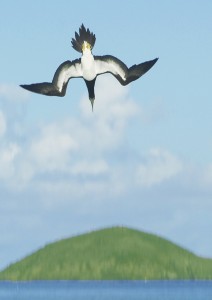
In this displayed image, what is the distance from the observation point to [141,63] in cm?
2755

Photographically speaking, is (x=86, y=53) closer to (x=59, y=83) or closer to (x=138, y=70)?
(x=59, y=83)

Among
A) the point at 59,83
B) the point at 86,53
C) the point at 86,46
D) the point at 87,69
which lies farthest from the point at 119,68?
the point at 86,46

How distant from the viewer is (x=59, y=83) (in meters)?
27.3

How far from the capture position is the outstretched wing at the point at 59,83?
26519 mm

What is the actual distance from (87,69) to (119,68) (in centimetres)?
145

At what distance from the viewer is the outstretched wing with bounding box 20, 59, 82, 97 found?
26.5m

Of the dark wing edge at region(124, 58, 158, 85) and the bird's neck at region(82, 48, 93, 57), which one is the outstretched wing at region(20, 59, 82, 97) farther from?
the dark wing edge at region(124, 58, 158, 85)

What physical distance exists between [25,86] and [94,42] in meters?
2.97

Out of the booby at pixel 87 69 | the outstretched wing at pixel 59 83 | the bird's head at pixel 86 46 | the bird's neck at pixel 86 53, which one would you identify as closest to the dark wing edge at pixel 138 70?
the booby at pixel 87 69

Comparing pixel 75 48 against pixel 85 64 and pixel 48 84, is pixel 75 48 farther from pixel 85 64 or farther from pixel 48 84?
pixel 48 84

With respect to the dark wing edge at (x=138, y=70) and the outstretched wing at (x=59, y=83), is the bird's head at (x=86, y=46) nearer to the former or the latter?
the outstretched wing at (x=59, y=83)

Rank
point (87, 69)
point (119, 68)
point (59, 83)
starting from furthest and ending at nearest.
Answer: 1. point (59, 83)
2. point (119, 68)
3. point (87, 69)

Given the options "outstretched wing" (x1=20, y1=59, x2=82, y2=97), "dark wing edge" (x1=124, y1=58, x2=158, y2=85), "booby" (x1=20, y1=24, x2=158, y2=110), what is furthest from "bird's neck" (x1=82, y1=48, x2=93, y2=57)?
"dark wing edge" (x1=124, y1=58, x2=158, y2=85)

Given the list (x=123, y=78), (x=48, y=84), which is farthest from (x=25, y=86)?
(x=123, y=78)
